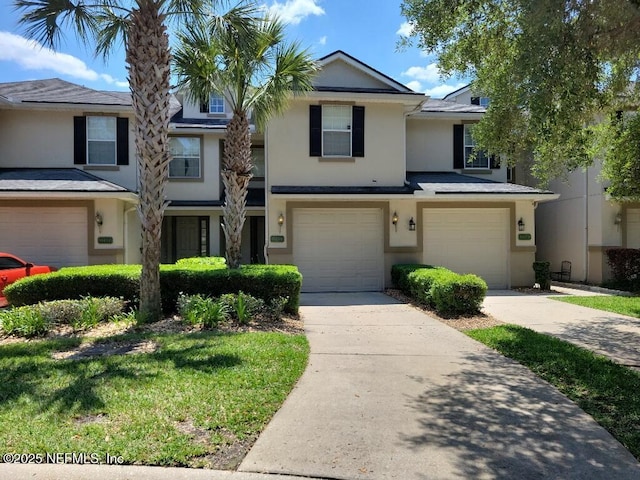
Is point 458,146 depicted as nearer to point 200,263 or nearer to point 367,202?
point 367,202

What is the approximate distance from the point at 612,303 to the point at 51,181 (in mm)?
15926

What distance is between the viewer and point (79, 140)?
15242 millimetres

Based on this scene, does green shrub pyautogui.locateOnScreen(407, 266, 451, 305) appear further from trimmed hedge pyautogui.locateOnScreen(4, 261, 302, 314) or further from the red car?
the red car

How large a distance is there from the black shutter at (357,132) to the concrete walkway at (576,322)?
5.92 meters

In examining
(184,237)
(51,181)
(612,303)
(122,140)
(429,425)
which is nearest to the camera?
(429,425)

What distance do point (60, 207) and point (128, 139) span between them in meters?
3.60

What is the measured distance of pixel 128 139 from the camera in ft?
50.9

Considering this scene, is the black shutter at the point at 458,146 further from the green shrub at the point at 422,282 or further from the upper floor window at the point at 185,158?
the upper floor window at the point at 185,158

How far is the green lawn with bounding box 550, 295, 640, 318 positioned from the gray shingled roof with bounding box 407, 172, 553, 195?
141 inches

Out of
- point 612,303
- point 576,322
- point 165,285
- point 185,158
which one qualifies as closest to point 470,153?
point 612,303

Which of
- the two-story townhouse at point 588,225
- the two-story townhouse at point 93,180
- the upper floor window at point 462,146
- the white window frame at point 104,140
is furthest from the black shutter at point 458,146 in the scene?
the white window frame at point 104,140

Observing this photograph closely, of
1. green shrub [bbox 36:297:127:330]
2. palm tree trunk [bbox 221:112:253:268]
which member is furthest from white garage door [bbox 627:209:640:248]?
green shrub [bbox 36:297:127:330]

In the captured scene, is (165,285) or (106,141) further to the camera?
(106,141)

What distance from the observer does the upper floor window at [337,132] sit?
1402 cm
